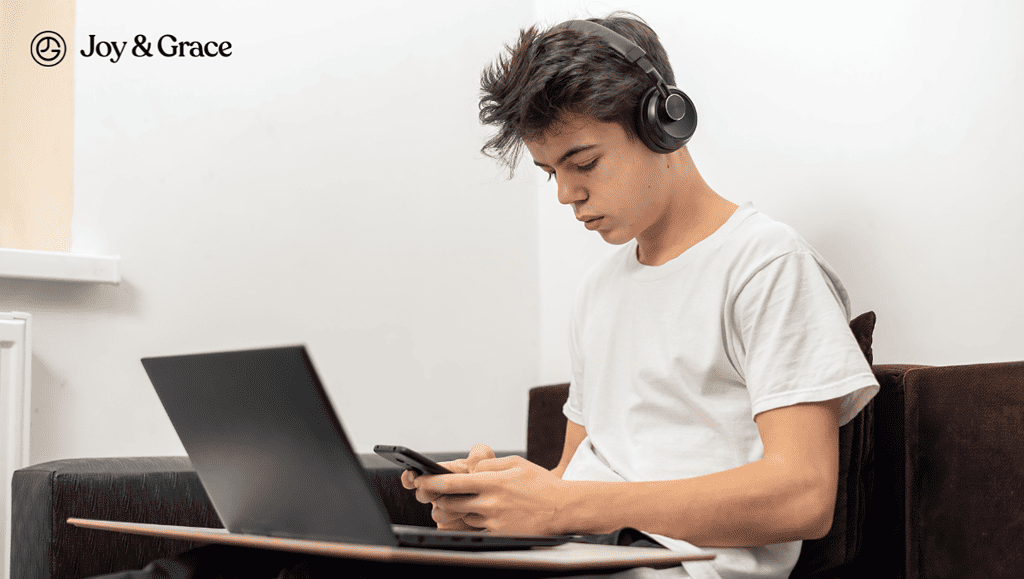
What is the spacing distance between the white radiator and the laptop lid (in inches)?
29.8

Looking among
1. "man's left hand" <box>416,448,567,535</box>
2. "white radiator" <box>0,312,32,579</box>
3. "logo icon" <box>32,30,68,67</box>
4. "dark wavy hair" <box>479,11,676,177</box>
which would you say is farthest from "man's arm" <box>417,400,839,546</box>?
"logo icon" <box>32,30,68,67</box>

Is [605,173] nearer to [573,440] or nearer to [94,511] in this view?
[573,440]

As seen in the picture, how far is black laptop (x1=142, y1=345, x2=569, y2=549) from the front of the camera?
22.2 inches

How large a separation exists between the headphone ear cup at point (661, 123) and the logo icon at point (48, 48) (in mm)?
1184

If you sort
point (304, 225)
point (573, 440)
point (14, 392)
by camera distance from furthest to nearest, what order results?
1. point (304, 225)
2. point (14, 392)
3. point (573, 440)

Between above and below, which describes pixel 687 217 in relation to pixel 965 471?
above

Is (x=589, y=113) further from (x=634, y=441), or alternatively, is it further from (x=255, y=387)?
(x=255, y=387)

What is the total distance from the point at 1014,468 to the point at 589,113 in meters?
0.57

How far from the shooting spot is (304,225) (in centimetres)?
171

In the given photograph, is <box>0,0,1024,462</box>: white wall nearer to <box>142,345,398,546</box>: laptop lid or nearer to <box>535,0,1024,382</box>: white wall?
<box>535,0,1024,382</box>: white wall

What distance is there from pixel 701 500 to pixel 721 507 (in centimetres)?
2

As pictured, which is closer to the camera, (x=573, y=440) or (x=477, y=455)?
(x=477, y=455)

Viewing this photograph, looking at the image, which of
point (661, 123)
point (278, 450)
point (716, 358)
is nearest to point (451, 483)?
point (278, 450)

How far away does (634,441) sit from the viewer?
3.22 ft
